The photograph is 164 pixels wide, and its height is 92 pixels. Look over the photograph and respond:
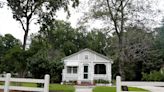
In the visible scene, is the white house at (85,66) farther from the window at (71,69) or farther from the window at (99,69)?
the window at (99,69)

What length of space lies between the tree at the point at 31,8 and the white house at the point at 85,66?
12051 millimetres

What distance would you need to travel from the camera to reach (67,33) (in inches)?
1848

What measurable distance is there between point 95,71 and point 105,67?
4.74ft

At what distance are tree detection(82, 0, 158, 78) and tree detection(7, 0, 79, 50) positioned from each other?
1.79m

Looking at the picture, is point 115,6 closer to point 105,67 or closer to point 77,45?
point 105,67

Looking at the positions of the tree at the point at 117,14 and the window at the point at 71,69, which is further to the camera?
the window at the point at 71,69

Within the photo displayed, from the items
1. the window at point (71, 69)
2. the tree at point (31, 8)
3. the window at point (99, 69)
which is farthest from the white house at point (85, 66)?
the tree at point (31, 8)

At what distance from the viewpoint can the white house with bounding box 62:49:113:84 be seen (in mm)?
29406

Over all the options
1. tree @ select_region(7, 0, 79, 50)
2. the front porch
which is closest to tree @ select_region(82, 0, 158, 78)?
tree @ select_region(7, 0, 79, 50)

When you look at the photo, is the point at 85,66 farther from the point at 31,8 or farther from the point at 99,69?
the point at 31,8

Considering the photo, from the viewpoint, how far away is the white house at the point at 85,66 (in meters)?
29.4

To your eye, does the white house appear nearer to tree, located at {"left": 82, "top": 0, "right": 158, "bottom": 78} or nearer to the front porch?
the front porch

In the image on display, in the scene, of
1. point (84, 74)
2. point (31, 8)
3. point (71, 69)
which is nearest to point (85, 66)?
point (84, 74)

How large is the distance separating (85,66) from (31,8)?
14010mm
